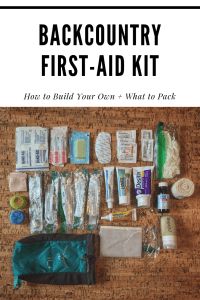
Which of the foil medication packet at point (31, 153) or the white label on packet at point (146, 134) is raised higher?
the white label on packet at point (146, 134)

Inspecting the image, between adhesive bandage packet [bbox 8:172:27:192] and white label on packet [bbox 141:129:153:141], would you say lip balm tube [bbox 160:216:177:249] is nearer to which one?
white label on packet [bbox 141:129:153:141]

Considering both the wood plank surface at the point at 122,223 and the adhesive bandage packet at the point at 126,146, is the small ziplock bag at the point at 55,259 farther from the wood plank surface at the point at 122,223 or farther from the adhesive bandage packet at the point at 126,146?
the adhesive bandage packet at the point at 126,146

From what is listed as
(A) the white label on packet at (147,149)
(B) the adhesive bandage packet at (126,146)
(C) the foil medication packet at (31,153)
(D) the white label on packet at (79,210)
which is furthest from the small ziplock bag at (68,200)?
(A) the white label on packet at (147,149)

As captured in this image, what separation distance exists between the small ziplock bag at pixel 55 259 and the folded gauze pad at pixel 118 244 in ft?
0.19

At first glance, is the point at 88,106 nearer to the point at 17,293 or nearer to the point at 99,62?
the point at 99,62

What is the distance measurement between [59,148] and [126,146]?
33 centimetres

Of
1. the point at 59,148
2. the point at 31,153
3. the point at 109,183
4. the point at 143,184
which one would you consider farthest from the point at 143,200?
the point at 31,153

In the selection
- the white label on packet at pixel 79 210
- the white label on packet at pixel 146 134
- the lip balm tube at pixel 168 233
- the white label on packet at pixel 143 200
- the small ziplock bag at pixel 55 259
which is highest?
the white label on packet at pixel 146 134

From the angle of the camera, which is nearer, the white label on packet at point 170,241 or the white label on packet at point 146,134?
the white label on packet at point 170,241

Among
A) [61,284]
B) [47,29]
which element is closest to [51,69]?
A: [47,29]

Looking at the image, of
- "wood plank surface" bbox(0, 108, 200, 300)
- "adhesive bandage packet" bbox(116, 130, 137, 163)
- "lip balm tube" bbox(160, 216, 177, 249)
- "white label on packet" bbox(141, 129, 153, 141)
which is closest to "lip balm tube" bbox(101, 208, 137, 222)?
"wood plank surface" bbox(0, 108, 200, 300)

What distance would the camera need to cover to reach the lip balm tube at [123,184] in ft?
6.45

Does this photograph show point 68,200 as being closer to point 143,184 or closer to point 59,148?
point 59,148

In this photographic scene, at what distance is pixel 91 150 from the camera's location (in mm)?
2023
